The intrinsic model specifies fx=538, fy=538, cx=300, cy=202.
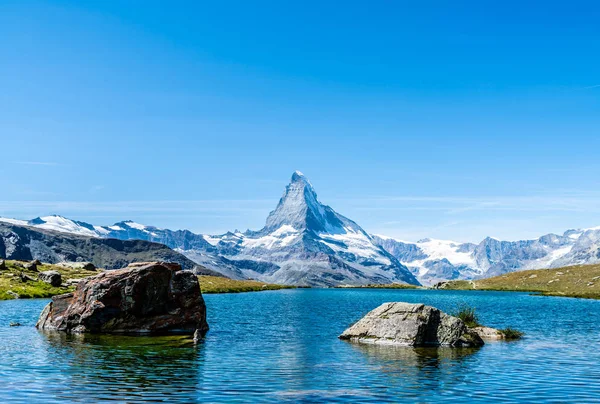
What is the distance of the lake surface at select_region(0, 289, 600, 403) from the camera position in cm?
2881

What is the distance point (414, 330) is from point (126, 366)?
27.0m

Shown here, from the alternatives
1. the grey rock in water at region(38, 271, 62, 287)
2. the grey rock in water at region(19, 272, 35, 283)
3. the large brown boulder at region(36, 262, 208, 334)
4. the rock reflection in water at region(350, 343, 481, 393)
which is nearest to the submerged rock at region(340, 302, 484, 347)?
the rock reflection in water at region(350, 343, 481, 393)

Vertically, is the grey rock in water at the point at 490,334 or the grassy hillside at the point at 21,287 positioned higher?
the grassy hillside at the point at 21,287

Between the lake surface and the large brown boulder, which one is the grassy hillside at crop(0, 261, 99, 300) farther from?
the lake surface

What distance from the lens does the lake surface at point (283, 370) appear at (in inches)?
1134

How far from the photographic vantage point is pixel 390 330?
52906 millimetres

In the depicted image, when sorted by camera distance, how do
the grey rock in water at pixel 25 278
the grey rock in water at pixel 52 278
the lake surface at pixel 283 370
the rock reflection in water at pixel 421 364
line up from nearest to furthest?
the lake surface at pixel 283 370 → the rock reflection in water at pixel 421 364 → the grey rock in water at pixel 25 278 → the grey rock in water at pixel 52 278

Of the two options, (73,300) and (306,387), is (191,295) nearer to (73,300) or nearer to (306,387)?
(73,300)

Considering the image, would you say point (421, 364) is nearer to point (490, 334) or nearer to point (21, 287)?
point (490, 334)

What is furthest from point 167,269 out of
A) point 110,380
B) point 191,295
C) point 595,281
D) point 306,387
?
point 595,281

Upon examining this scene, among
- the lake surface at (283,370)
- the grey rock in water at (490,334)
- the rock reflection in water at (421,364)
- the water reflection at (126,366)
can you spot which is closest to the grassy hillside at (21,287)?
the lake surface at (283,370)

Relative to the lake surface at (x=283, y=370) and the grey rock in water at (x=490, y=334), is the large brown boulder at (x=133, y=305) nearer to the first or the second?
the lake surface at (x=283, y=370)

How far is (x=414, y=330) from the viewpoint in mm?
51281

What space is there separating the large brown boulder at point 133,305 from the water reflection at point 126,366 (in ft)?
10.00
